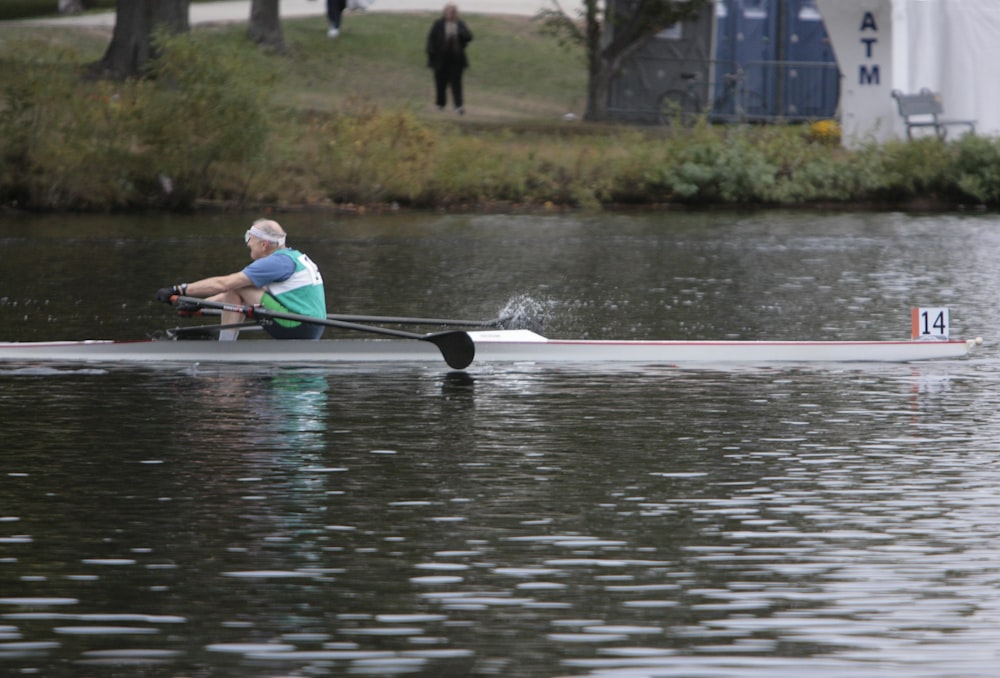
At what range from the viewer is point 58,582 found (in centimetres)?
873

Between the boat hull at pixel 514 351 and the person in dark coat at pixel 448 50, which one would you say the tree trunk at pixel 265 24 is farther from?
the boat hull at pixel 514 351

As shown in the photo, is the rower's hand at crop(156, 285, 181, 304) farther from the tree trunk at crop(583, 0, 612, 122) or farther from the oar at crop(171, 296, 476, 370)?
the tree trunk at crop(583, 0, 612, 122)

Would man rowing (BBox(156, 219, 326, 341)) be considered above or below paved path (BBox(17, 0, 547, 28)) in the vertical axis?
below

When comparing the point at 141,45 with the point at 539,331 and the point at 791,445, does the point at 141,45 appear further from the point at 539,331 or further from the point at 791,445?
the point at 791,445

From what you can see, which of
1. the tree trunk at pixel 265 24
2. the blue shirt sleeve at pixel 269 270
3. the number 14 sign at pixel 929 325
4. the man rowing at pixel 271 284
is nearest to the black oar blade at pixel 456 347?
the man rowing at pixel 271 284

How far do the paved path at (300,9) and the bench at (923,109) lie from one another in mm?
16400

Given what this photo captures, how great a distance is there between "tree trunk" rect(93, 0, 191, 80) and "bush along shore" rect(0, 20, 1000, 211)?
7.73 ft

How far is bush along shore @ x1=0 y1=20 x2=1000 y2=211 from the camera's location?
3241cm

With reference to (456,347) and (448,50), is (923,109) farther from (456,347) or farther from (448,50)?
(456,347)

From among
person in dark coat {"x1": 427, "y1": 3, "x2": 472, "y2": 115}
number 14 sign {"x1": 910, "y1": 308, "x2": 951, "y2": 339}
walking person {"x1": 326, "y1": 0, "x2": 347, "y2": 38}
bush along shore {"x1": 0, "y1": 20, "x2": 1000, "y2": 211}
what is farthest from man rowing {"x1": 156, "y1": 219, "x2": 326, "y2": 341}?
walking person {"x1": 326, "y1": 0, "x2": 347, "y2": 38}

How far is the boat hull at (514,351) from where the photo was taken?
16.0 m

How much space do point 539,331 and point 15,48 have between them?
61.5 feet

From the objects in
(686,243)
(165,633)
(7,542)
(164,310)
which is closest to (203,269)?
(164,310)

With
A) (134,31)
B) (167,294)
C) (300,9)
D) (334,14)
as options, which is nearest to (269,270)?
(167,294)
